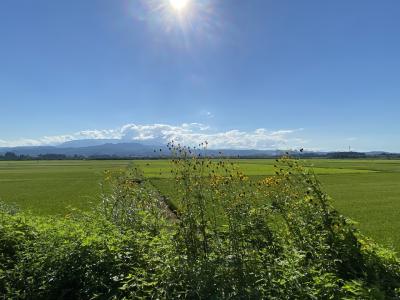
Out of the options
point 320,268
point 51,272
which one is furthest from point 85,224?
point 320,268

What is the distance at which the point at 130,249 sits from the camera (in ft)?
22.9

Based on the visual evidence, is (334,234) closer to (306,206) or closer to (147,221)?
(306,206)

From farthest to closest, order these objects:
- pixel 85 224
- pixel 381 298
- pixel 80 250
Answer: pixel 85 224 < pixel 80 250 < pixel 381 298

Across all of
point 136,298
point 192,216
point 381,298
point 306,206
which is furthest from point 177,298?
point 306,206

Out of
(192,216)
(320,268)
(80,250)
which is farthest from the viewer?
(192,216)

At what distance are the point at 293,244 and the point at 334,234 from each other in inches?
26.7

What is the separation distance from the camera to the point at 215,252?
6.93 meters

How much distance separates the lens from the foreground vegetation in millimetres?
5766

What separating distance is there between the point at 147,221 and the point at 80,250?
218cm

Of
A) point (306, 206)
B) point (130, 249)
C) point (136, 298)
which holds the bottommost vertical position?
point (136, 298)

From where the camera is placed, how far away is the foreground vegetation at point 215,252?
18.9ft

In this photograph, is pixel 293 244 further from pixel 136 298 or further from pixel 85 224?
pixel 85 224

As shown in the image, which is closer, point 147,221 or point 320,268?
point 320,268

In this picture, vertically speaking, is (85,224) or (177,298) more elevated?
(85,224)
